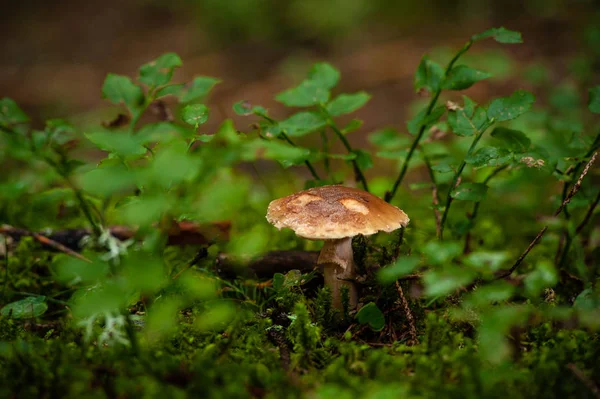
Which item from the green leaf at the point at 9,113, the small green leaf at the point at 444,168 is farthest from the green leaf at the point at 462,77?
the green leaf at the point at 9,113

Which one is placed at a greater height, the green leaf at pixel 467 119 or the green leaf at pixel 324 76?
the green leaf at pixel 324 76

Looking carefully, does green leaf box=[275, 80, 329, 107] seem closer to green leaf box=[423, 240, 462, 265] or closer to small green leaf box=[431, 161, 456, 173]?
small green leaf box=[431, 161, 456, 173]

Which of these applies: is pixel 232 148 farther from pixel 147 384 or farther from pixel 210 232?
pixel 210 232

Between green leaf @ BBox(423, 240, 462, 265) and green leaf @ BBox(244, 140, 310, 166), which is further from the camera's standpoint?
green leaf @ BBox(423, 240, 462, 265)

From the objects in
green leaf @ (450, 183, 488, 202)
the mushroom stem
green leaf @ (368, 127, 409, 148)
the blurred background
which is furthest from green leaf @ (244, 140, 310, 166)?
the blurred background

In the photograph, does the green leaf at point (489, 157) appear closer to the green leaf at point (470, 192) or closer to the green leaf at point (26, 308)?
the green leaf at point (470, 192)

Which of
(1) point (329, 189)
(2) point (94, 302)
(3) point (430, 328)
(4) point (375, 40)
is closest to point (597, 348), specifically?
(3) point (430, 328)
